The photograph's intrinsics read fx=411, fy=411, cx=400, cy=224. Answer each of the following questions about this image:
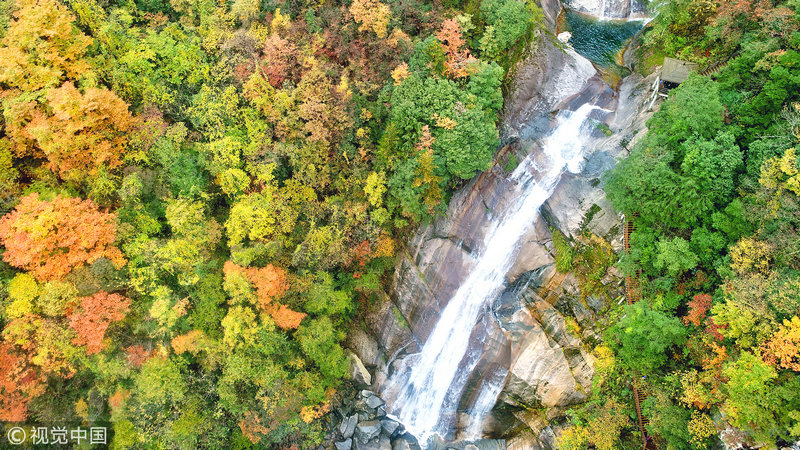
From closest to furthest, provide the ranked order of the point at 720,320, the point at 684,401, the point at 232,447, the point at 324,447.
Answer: the point at 720,320 → the point at 684,401 → the point at 232,447 → the point at 324,447

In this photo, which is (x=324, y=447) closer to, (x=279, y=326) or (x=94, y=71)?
(x=279, y=326)

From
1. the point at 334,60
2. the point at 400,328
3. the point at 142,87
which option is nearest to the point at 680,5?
the point at 334,60

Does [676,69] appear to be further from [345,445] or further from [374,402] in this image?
[345,445]

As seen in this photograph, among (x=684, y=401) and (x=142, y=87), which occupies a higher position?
(x=142, y=87)

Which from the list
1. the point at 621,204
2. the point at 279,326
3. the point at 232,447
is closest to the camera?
the point at 621,204

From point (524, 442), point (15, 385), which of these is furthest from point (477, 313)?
point (15, 385)

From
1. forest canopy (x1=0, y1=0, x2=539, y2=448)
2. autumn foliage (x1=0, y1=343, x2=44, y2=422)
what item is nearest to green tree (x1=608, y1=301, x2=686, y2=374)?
forest canopy (x1=0, y1=0, x2=539, y2=448)

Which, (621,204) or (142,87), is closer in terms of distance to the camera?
(621,204)

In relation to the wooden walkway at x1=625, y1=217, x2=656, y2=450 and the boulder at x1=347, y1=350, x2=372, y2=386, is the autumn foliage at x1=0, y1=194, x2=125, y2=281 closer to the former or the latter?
the boulder at x1=347, y1=350, x2=372, y2=386
